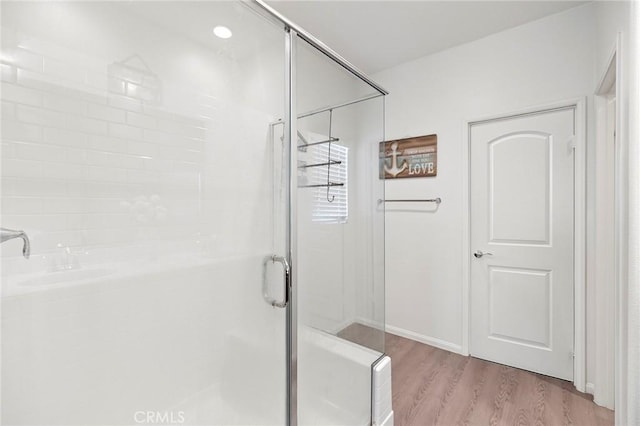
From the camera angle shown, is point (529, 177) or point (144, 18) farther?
point (529, 177)

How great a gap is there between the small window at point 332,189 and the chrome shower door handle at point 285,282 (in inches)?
11.6

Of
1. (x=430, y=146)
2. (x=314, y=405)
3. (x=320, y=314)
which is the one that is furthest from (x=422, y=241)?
(x=314, y=405)

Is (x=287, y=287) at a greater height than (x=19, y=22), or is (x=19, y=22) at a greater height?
(x=19, y=22)

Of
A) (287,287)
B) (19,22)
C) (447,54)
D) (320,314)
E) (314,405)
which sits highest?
(447,54)

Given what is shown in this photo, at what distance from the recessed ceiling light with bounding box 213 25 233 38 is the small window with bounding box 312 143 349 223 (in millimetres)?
626

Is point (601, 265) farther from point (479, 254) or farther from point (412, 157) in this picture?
point (412, 157)

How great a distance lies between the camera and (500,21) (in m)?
2.39

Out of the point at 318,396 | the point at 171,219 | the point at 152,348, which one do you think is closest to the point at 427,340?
the point at 318,396

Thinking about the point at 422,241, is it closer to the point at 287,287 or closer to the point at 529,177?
the point at 529,177

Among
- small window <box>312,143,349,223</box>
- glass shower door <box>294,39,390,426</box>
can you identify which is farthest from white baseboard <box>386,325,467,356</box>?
small window <box>312,143,349,223</box>

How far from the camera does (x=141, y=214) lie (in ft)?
3.69

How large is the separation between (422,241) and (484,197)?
666 mm

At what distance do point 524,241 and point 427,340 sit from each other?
48.7 inches

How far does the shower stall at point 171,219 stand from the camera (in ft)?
3.12
